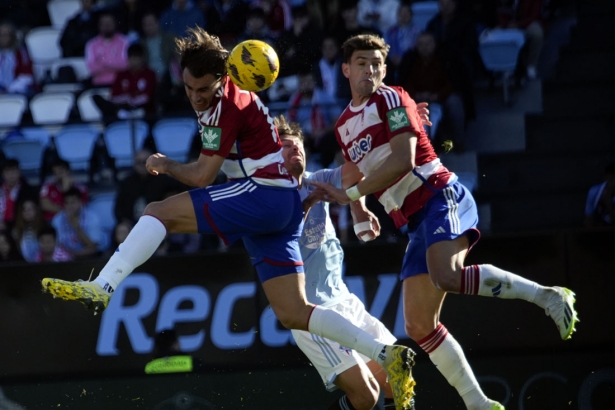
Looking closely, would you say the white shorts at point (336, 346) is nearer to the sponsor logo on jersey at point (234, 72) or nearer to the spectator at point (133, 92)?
the sponsor logo on jersey at point (234, 72)

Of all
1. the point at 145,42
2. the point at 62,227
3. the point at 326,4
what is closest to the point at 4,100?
the point at 145,42

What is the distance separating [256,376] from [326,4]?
16.1 feet

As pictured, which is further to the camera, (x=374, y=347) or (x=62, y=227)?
(x=62, y=227)

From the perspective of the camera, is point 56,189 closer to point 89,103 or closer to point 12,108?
point 89,103

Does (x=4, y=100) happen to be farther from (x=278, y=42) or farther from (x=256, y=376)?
(x=256, y=376)

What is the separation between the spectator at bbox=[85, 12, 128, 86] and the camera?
11562mm

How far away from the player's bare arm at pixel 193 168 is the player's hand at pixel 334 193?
0.66 m

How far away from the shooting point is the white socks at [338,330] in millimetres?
5859

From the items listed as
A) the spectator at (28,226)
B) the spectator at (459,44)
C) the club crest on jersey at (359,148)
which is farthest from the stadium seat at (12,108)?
the club crest on jersey at (359,148)

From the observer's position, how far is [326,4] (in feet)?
36.7

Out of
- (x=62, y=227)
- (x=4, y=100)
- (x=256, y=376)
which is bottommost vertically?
(x=256, y=376)

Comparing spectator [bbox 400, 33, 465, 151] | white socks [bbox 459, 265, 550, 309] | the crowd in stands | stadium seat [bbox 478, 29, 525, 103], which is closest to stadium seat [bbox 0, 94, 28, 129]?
the crowd in stands

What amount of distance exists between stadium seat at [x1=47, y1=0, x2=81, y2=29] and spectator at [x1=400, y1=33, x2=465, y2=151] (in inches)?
196

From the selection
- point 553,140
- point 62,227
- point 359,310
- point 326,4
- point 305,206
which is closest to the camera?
point 305,206
